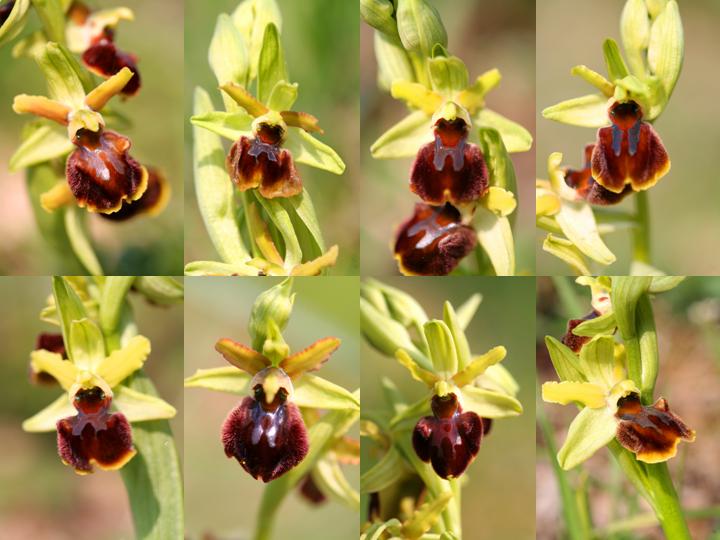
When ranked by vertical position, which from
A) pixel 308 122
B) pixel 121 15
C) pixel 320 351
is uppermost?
pixel 121 15

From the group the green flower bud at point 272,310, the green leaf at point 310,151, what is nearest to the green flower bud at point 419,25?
the green leaf at point 310,151

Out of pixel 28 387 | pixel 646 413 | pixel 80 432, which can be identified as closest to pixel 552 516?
pixel 646 413

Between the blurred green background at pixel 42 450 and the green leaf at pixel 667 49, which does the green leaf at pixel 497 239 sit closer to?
the green leaf at pixel 667 49

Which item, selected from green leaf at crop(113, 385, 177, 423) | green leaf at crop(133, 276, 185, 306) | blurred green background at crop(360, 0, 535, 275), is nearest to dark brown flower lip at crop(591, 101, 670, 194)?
blurred green background at crop(360, 0, 535, 275)

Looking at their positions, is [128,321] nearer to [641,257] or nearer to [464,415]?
[464,415]

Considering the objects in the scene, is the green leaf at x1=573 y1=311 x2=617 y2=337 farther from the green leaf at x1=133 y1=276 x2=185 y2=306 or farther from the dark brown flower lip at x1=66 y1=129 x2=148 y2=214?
the dark brown flower lip at x1=66 y1=129 x2=148 y2=214
